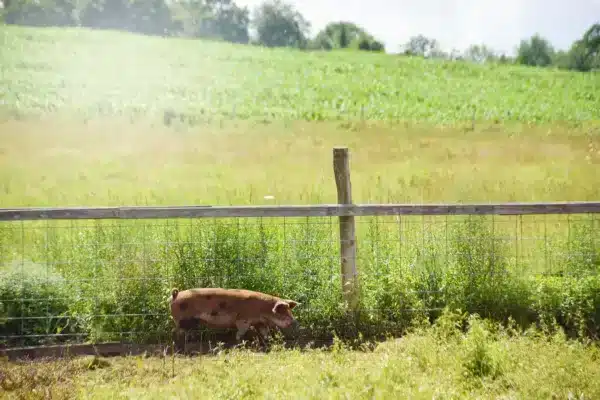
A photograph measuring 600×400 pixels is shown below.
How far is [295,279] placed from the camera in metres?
4.70

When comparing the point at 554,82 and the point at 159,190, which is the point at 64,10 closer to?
the point at 159,190

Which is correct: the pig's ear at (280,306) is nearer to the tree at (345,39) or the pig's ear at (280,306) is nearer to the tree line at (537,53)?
the tree line at (537,53)

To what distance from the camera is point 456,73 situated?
10.7 metres

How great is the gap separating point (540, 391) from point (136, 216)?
98.8 inches

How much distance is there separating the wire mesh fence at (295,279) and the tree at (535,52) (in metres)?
5.28

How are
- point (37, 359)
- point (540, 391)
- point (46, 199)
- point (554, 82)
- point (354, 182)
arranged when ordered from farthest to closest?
point (554, 82)
point (354, 182)
point (46, 199)
point (37, 359)
point (540, 391)

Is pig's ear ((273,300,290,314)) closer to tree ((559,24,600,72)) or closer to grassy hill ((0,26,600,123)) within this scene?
grassy hill ((0,26,600,123))

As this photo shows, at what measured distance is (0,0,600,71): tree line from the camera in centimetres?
833

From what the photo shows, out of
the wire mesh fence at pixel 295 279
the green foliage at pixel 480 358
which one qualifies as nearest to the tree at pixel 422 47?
the wire mesh fence at pixel 295 279

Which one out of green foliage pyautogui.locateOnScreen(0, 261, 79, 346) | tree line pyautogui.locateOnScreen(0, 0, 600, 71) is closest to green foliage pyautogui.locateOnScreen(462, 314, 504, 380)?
green foliage pyautogui.locateOnScreen(0, 261, 79, 346)

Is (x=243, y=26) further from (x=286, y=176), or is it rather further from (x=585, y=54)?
(x=585, y=54)

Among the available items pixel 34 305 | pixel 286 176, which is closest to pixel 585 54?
pixel 286 176

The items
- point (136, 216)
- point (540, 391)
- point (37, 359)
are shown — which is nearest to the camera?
point (540, 391)

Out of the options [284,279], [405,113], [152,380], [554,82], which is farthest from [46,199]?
[554,82]
